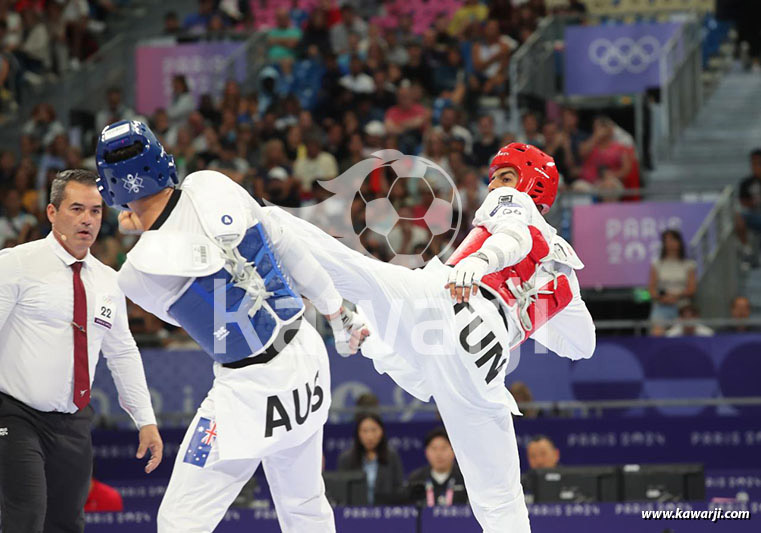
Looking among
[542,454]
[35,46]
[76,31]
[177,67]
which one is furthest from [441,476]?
[76,31]

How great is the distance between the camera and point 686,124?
15.5m

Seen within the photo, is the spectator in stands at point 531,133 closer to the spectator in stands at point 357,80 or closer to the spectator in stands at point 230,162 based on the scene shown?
the spectator in stands at point 357,80

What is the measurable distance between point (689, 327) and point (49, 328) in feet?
23.6

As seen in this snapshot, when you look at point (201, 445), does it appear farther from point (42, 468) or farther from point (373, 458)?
point (373, 458)

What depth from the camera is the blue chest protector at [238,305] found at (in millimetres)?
4934

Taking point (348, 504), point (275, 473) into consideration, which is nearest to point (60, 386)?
point (275, 473)

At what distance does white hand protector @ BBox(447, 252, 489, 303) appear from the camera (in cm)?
532

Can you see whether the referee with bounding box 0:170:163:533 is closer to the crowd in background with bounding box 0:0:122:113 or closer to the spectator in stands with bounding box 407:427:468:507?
the spectator in stands with bounding box 407:427:468:507

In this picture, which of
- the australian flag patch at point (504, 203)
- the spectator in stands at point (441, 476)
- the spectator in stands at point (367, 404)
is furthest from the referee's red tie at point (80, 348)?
the spectator in stands at point (367, 404)

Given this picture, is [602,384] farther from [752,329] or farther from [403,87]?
[403,87]

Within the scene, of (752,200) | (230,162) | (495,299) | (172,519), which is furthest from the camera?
(230,162)

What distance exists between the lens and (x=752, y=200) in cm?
1341

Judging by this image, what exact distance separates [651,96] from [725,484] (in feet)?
21.5

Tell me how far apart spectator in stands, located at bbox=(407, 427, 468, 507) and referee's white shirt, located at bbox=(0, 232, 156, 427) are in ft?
10.4
